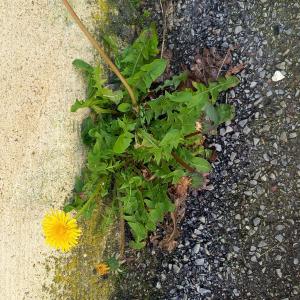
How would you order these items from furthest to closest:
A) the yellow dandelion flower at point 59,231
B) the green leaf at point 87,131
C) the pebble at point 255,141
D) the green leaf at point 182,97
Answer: the pebble at point 255,141
the green leaf at point 87,131
the green leaf at point 182,97
the yellow dandelion flower at point 59,231

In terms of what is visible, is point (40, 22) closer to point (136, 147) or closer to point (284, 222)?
point (136, 147)

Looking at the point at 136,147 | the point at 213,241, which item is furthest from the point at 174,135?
the point at 213,241

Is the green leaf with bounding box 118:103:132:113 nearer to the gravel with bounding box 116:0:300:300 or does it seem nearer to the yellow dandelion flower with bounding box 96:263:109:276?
the gravel with bounding box 116:0:300:300

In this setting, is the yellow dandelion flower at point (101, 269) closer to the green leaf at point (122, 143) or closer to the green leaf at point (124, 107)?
the green leaf at point (122, 143)

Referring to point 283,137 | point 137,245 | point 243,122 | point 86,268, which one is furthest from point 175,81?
point 86,268

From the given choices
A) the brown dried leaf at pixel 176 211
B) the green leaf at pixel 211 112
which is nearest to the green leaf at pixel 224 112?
the green leaf at pixel 211 112

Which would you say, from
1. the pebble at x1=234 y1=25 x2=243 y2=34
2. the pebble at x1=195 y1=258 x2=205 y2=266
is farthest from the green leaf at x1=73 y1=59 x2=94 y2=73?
the pebble at x1=195 y1=258 x2=205 y2=266

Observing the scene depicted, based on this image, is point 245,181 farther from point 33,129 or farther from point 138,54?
point 33,129
